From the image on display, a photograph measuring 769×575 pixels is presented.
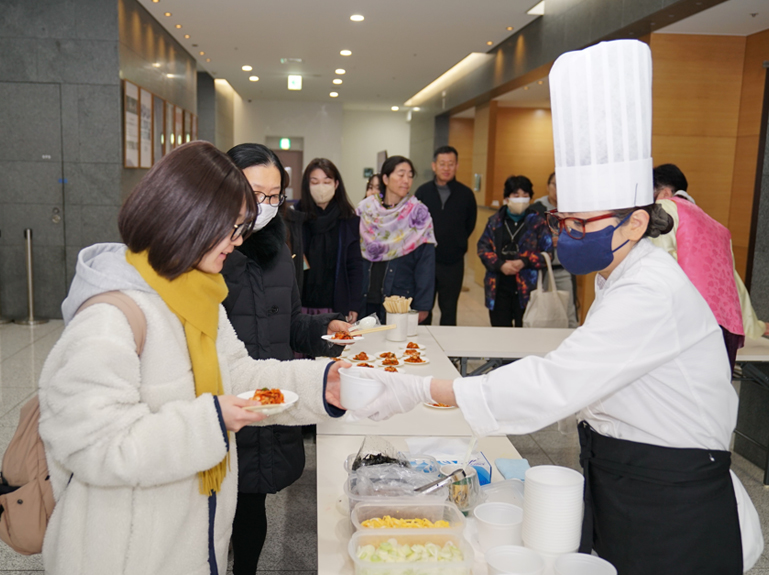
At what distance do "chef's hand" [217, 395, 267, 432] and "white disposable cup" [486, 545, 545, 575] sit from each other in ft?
1.79

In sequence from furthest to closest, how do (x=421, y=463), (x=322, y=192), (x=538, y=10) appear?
(x=538, y=10) < (x=322, y=192) < (x=421, y=463)

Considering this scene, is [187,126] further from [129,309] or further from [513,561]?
[513,561]

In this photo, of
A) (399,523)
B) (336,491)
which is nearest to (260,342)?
(336,491)

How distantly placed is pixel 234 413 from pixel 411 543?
460 mm

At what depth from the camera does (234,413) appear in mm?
1261

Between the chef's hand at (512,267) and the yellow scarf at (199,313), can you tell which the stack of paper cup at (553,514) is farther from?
the chef's hand at (512,267)

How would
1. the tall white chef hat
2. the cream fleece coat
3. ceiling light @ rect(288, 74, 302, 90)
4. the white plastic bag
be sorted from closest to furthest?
the cream fleece coat, the tall white chef hat, the white plastic bag, ceiling light @ rect(288, 74, 302, 90)

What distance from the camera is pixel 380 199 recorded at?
468 cm

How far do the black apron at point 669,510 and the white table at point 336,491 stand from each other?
45 cm

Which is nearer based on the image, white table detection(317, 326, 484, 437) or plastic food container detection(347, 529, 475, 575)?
plastic food container detection(347, 529, 475, 575)

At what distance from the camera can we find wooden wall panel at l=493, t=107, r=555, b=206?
433 inches

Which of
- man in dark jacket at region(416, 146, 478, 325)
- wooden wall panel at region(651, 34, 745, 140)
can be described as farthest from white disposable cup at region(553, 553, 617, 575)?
wooden wall panel at region(651, 34, 745, 140)

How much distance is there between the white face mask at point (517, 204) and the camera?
502 centimetres

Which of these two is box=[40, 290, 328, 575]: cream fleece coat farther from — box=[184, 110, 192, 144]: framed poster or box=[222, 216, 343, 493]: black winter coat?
box=[184, 110, 192, 144]: framed poster
